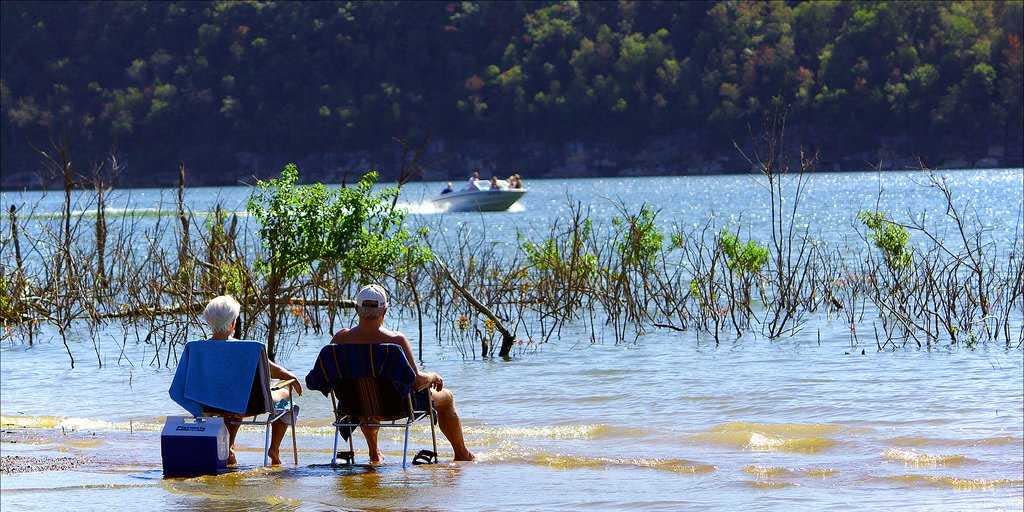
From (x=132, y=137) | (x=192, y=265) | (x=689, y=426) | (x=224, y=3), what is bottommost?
(x=689, y=426)

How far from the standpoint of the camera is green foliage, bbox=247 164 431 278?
11.1 meters

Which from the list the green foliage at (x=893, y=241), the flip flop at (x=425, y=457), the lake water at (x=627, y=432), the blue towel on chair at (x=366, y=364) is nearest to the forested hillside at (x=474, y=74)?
the green foliage at (x=893, y=241)

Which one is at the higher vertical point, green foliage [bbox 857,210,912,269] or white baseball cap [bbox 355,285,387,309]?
green foliage [bbox 857,210,912,269]

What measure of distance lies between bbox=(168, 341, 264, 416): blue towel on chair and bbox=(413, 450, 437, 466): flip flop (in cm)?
114

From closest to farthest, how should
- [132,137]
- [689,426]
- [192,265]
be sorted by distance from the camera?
[689,426]
[192,265]
[132,137]

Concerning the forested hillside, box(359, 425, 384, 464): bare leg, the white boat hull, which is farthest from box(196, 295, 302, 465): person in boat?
the forested hillside

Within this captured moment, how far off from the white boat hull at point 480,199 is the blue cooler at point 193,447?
4442 cm

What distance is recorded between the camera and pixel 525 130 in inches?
4060

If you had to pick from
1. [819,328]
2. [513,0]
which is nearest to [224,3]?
[513,0]

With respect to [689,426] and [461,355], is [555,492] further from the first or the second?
[461,355]

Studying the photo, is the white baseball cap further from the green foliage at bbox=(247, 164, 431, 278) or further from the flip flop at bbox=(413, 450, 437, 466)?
the green foliage at bbox=(247, 164, 431, 278)

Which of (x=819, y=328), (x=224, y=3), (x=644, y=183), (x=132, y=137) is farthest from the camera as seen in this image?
(x=224, y=3)

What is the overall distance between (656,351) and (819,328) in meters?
2.44

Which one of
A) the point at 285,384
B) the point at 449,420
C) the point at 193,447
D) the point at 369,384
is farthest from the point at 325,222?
the point at 193,447
